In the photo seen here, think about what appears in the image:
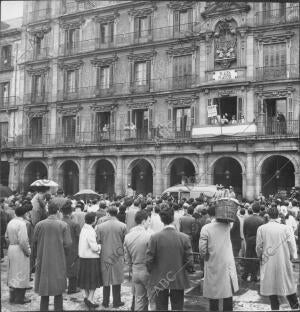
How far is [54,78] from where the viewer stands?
106ft

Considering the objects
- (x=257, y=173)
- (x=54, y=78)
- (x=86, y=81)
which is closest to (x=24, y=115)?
(x=54, y=78)

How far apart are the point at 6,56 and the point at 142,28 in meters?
12.4

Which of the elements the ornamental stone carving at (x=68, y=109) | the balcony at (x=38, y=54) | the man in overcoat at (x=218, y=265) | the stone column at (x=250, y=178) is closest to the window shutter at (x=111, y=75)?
the ornamental stone carving at (x=68, y=109)

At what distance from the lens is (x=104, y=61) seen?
30359 mm

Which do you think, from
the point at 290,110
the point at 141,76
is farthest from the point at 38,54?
the point at 290,110

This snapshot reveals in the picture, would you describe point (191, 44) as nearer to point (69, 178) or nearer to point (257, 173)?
point (257, 173)

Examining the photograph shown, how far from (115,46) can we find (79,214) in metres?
20.6

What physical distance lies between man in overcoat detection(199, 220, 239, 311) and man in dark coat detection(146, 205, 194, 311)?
371 mm

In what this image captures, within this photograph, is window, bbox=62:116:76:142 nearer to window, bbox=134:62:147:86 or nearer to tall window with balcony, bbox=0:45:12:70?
window, bbox=134:62:147:86

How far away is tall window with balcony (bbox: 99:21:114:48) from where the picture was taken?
99.9 feet

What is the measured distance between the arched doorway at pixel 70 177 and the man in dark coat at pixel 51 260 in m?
24.7

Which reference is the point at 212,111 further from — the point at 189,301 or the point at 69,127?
the point at 189,301

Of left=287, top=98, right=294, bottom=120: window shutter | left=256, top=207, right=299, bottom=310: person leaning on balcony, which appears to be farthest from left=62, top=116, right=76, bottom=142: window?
left=256, top=207, right=299, bottom=310: person leaning on balcony

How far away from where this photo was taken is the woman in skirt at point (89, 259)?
7668 mm
